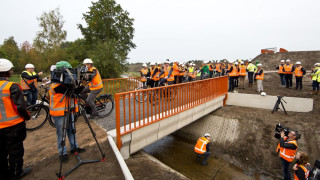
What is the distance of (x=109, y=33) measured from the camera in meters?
26.7

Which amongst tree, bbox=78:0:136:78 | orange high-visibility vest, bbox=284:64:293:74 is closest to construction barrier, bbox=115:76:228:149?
orange high-visibility vest, bbox=284:64:293:74

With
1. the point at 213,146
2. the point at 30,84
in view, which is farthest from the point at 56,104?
the point at 213,146

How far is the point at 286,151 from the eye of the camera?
502 cm

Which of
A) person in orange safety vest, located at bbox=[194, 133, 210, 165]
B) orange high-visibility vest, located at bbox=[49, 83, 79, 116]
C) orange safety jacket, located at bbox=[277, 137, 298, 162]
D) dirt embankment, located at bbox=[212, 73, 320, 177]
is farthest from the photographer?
person in orange safety vest, located at bbox=[194, 133, 210, 165]

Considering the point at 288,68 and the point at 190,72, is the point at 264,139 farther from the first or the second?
the point at 288,68

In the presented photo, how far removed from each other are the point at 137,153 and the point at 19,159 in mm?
2785

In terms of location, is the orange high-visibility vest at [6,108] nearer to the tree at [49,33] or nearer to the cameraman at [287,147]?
the cameraman at [287,147]

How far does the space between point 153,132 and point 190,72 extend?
753 cm

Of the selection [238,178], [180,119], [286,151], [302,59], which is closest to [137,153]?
[180,119]

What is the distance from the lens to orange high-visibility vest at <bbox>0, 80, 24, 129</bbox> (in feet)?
8.27

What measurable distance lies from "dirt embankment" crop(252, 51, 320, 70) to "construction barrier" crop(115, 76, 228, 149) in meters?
21.2

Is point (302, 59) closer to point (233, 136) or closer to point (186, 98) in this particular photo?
point (233, 136)

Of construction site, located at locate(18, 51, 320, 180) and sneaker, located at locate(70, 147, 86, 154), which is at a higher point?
sneaker, located at locate(70, 147, 86, 154)

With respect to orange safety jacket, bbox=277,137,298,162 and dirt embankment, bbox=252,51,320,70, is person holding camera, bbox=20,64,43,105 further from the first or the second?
dirt embankment, bbox=252,51,320,70
